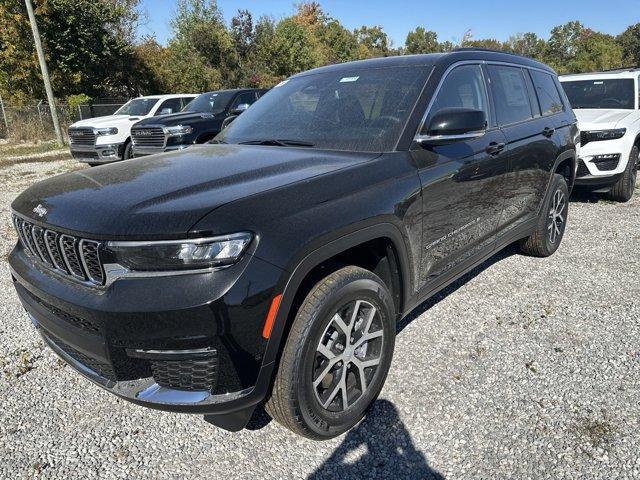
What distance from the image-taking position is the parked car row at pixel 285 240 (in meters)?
1.85

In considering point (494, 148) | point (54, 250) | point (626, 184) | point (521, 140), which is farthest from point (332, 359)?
point (626, 184)

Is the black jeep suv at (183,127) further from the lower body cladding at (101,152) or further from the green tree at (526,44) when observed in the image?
the green tree at (526,44)

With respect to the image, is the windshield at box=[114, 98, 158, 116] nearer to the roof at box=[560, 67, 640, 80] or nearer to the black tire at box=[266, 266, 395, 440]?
the roof at box=[560, 67, 640, 80]

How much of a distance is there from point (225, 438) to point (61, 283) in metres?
1.11

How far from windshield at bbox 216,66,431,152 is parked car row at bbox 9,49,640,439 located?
0.01 m

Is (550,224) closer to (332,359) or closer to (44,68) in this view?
(332,359)

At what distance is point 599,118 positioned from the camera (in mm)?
6680

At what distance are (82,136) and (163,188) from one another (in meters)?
10.4

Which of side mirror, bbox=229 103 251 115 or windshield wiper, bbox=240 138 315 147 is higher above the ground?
windshield wiper, bbox=240 138 315 147

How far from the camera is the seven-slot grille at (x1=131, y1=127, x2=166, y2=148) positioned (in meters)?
9.05

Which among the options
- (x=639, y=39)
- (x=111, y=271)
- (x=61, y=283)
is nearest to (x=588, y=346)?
(x=111, y=271)

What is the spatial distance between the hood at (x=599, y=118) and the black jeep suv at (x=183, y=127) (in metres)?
5.41

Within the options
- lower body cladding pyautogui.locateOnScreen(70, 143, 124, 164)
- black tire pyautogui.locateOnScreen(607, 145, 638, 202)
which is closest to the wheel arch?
black tire pyautogui.locateOnScreen(607, 145, 638, 202)

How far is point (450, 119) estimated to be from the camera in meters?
2.67
